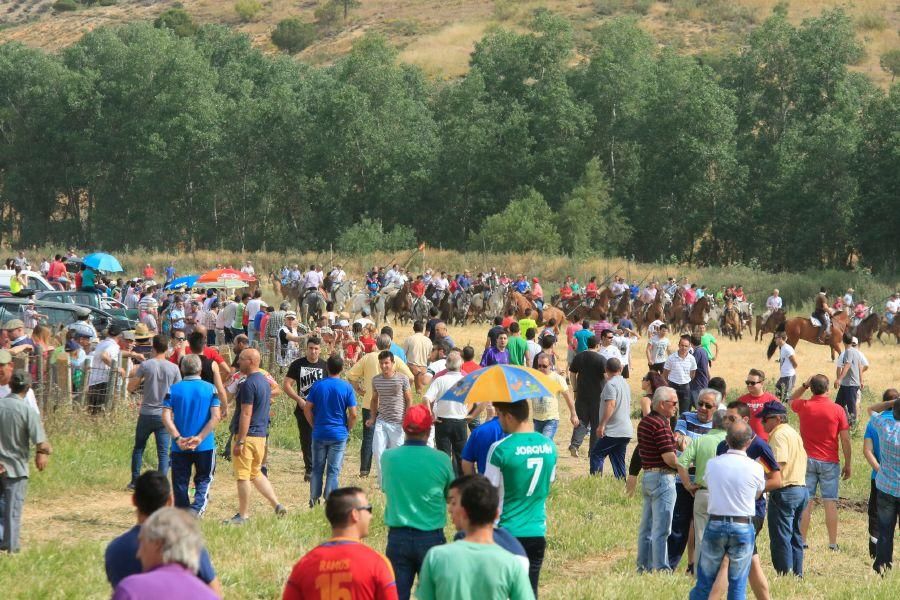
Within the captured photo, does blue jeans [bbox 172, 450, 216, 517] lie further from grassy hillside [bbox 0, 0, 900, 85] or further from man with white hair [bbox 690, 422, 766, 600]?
grassy hillside [bbox 0, 0, 900, 85]

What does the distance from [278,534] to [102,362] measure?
5562 mm

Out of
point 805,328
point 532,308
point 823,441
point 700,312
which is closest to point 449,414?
point 823,441

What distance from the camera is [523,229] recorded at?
2221 inches

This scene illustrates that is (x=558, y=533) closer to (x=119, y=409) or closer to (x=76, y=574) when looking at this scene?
(x=76, y=574)

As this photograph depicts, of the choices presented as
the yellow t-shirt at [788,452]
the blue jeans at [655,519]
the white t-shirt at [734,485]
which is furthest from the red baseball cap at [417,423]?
the yellow t-shirt at [788,452]

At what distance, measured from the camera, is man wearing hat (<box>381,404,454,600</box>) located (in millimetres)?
7379

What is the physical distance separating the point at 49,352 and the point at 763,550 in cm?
863

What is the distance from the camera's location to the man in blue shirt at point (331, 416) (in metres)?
11.5

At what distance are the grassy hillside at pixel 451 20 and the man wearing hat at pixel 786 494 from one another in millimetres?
85637

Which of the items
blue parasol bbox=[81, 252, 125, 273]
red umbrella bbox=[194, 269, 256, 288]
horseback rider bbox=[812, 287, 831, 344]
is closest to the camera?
blue parasol bbox=[81, 252, 125, 273]

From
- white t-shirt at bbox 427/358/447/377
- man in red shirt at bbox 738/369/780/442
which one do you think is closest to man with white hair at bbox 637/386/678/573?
man in red shirt at bbox 738/369/780/442

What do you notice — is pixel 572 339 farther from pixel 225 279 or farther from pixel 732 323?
pixel 732 323

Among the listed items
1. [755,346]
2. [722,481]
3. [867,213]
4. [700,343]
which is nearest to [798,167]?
[867,213]

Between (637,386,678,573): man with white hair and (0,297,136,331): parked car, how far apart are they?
490 inches
